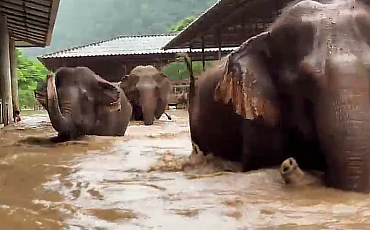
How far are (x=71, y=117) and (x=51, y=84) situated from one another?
65 centimetres

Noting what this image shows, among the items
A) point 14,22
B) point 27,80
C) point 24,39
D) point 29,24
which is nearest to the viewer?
point 29,24

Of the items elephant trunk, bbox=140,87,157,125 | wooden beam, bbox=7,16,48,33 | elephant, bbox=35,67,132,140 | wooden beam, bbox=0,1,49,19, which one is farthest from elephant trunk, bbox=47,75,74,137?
wooden beam, bbox=7,16,48,33

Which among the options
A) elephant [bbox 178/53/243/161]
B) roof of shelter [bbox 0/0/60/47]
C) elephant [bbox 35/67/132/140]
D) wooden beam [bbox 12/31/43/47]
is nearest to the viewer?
elephant [bbox 178/53/243/161]

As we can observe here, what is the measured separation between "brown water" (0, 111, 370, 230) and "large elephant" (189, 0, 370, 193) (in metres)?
0.23

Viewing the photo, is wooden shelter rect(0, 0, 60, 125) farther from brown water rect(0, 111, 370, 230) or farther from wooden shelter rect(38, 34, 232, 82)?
brown water rect(0, 111, 370, 230)

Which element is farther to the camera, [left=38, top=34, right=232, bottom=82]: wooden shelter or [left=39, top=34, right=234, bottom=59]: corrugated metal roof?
[left=39, top=34, right=234, bottom=59]: corrugated metal roof

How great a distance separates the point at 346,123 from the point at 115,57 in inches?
937

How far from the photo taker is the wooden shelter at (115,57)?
26547mm

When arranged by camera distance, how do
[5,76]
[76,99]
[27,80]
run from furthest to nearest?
1. [27,80]
2. [5,76]
3. [76,99]

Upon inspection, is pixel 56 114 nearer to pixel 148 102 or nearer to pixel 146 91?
pixel 148 102

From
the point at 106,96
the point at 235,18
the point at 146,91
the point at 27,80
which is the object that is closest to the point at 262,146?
the point at 106,96

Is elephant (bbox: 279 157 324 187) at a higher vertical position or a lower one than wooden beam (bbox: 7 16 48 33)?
lower

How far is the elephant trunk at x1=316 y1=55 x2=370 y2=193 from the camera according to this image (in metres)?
3.29

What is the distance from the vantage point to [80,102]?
28.5 feet
